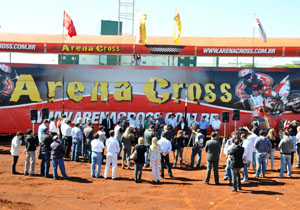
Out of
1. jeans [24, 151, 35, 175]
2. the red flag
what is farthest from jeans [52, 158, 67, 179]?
the red flag

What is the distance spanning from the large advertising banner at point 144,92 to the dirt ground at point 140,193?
902 cm

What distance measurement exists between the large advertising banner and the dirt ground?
9.02 meters

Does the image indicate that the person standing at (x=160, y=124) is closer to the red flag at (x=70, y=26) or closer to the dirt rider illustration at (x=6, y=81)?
the red flag at (x=70, y=26)

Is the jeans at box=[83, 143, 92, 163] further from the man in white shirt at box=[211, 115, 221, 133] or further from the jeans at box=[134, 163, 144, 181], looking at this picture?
the man in white shirt at box=[211, 115, 221, 133]

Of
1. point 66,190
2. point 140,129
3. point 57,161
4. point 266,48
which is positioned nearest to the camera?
point 66,190

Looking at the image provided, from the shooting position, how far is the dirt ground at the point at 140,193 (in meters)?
9.72

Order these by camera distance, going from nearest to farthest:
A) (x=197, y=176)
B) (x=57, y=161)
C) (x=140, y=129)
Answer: (x=57, y=161) → (x=197, y=176) → (x=140, y=129)

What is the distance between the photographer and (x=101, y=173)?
13.6 metres

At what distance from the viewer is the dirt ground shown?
9.72 m

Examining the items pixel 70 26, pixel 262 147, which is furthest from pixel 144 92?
pixel 262 147

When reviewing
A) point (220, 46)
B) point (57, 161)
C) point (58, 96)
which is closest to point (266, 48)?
point (220, 46)

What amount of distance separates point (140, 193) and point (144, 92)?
12.2 m

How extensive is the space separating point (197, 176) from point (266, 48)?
12.1m

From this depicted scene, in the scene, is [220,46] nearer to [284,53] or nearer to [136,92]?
[284,53]
